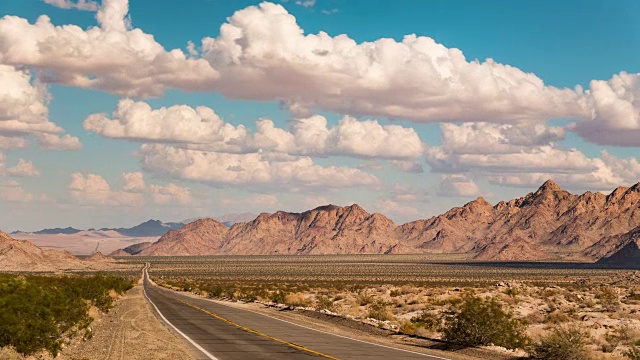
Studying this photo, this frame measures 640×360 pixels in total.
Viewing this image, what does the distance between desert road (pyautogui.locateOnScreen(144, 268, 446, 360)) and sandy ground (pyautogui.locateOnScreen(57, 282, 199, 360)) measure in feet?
2.31

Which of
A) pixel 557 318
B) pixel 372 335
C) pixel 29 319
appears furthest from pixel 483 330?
pixel 29 319

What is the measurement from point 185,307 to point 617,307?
1133 inches

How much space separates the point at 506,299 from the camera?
50.0 meters

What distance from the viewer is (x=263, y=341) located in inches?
1072

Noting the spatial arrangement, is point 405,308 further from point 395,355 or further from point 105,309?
point 395,355

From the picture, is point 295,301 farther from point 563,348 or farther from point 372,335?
point 563,348

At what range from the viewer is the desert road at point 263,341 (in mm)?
22972

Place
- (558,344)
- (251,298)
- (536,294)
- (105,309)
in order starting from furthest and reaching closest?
(251,298) → (536,294) → (105,309) → (558,344)

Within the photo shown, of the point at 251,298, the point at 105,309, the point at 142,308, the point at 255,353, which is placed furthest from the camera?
the point at 251,298

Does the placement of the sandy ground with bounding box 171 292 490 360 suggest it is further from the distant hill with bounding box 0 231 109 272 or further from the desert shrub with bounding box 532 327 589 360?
the distant hill with bounding box 0 231 109 272

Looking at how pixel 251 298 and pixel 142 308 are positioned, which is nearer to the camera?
pixel 142 308

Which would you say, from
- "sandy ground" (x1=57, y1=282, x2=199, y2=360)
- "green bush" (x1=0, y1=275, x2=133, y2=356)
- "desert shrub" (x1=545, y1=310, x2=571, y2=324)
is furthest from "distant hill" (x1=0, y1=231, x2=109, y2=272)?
"green bush" (x1=0, y1=275, x2=133, y2=356)

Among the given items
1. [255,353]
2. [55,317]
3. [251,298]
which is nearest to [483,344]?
[255,353]

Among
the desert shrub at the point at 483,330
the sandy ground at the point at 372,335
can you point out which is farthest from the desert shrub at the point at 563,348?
the desert shrub at the point at 483,330
